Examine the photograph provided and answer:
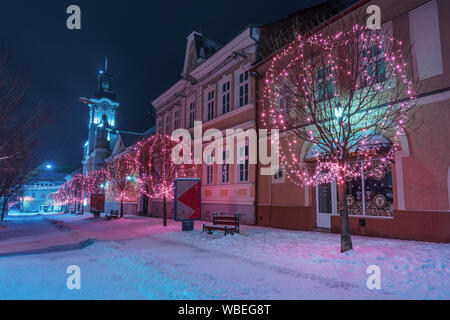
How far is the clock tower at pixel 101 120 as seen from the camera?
5475 centimetres

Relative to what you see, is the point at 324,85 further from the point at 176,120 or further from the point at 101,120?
the point at 101,120

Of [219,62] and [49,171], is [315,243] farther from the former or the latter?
[49,171]

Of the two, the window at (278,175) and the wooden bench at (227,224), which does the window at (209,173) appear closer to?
the window at (278,175)

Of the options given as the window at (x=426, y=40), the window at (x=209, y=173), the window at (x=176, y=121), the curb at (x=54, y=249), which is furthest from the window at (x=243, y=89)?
the curb at (x=54, y=249)

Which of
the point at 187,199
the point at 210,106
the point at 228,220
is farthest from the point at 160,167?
the point at 228,220

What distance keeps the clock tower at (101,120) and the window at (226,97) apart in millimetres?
40571

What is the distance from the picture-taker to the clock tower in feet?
180

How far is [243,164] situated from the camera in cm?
1714

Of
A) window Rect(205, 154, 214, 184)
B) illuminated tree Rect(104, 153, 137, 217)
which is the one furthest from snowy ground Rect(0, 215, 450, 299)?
illuminated tree Rect(104, 153, 137, 217)

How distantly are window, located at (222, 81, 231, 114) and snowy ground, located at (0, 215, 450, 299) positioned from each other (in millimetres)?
10913

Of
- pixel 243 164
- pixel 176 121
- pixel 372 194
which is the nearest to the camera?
pixel 372 194

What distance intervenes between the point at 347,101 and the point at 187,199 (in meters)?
8.37
